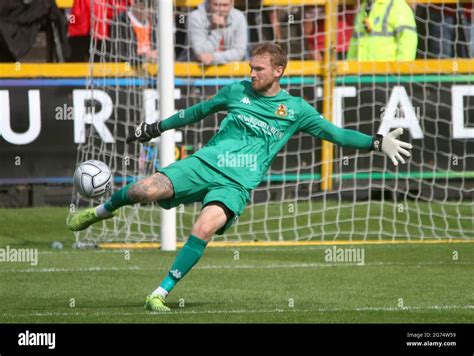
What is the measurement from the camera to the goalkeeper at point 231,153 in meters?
9.28

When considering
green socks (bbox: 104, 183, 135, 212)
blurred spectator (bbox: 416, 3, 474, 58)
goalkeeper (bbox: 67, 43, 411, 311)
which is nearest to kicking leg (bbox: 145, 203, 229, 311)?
goalkeeper (bbox: 67, 43, 411, 311)

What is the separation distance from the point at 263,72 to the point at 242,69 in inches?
238

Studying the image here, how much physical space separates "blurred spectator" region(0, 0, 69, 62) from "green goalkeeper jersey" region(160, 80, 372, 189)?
679 centimetres

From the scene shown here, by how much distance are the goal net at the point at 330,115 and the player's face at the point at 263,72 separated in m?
5.49

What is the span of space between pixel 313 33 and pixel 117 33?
2733 mm

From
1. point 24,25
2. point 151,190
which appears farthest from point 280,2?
point 151,190

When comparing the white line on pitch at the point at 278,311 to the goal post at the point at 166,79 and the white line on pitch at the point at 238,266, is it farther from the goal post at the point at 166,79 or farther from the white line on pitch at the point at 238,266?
the goal post at the point at 166,79

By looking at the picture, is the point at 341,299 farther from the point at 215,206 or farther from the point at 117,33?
the point at 117,33

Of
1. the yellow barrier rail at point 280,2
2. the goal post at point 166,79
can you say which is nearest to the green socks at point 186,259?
the goal post at point 166,79

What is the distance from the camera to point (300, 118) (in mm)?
9773

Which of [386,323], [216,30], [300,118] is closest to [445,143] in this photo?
[216,30]

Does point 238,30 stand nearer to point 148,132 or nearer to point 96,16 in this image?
point 96,16

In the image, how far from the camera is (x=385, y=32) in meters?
16.2

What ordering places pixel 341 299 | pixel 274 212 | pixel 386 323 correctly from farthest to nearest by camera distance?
pixel 274 212, pixel 341 299, pixel 386 323
